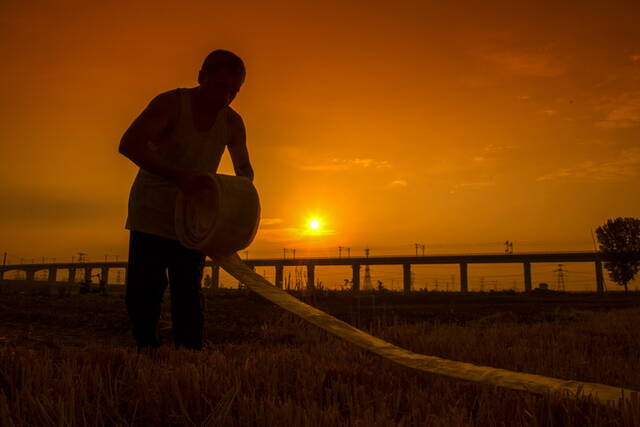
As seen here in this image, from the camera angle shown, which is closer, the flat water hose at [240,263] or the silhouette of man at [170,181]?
the flat water hose at [240,263]

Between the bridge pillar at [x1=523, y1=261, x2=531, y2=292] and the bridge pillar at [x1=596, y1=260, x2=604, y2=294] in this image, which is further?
the bridge pillar at [x1=523, y1=261, x2=531, y2=292]

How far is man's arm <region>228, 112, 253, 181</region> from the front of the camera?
12.6 feet

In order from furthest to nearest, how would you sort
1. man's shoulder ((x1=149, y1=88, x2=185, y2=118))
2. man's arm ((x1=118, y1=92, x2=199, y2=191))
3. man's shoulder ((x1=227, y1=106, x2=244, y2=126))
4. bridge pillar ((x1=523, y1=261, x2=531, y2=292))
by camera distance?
bridge pillar ((x1=523, y1=261, x2=531, y2=292)) < man's shoulder ((x1=227, y1=106, x2=244, y2=126)) < man's shoulder ((x1=149, y1=88, x2=185, y2=118)) < man's arm ((x1=118, y1=92, x2=199, y2=191))

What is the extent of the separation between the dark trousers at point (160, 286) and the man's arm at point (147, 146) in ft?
1.71

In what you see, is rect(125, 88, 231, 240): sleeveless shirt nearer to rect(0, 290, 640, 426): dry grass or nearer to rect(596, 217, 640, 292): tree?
rect(0, 290, 640, 426): dry grass

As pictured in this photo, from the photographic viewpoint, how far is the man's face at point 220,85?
3.25m

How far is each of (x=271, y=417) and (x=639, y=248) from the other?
6466 cm

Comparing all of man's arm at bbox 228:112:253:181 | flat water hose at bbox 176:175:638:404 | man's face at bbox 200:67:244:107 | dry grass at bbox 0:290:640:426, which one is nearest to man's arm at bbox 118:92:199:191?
flat water hose at bbox 176:175:638:404

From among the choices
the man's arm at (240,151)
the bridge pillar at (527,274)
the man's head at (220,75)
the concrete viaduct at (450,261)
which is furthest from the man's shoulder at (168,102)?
the bridge pillar at (527,274)

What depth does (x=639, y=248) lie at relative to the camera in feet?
181

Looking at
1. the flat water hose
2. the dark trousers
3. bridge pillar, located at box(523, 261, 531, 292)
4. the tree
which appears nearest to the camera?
the flat water hose

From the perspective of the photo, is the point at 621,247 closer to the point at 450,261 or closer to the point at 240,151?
the point at 450,261

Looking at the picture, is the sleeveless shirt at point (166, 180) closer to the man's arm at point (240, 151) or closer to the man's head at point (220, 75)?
the man's head at point (220, 75)

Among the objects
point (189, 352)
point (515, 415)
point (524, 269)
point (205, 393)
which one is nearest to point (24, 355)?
point (189, 352)
